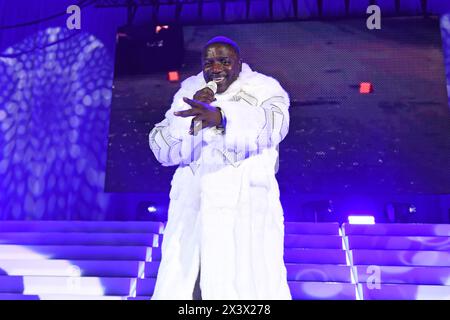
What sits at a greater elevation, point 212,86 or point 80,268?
point 212,86

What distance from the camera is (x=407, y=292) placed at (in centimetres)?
286

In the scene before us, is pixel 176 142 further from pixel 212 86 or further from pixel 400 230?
pixel 400 230

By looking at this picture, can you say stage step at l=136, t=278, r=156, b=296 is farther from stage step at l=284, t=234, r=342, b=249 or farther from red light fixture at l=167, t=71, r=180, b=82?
red light fixture at l=167, t=71, r=180, b=82

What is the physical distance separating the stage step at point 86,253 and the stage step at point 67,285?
334mm

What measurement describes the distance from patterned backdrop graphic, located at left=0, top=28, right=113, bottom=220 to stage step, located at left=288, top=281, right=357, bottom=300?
2.62 meters

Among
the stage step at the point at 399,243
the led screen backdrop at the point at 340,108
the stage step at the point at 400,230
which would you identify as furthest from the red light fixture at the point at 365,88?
the stage step at the point at 399,243

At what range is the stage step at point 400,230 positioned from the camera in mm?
3535

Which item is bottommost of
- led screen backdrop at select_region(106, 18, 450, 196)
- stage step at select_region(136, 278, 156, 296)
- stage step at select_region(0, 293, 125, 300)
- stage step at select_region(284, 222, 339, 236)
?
stage step at select_region(0, 293, 125, 300)

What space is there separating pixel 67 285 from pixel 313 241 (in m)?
1.61

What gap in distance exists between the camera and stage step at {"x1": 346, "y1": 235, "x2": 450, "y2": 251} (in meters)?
3.39

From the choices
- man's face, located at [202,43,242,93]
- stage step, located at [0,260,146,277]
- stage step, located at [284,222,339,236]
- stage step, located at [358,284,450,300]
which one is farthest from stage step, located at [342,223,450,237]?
man's face, located at [202,43,242,93]

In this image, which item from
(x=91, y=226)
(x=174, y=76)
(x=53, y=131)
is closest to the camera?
(x=91, y=226)

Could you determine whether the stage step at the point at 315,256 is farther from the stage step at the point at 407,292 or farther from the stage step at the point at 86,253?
the stage step at the point at 86,253

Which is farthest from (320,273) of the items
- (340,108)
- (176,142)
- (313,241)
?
(340,108)
